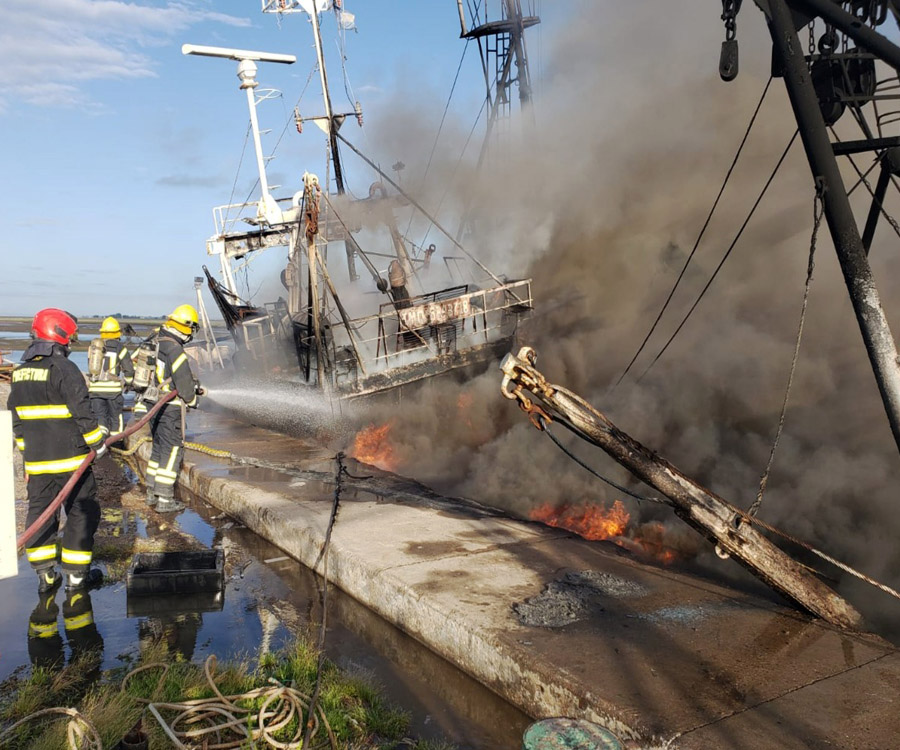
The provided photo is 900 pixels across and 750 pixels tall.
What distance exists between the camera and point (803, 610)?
4348mm

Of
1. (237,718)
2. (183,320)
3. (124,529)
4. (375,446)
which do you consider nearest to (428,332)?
(375,446)

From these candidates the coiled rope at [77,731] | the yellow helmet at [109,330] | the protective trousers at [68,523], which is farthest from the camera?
the yellow helmet at [109,330]

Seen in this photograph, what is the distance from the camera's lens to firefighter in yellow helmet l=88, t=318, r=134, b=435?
10391 millimetres

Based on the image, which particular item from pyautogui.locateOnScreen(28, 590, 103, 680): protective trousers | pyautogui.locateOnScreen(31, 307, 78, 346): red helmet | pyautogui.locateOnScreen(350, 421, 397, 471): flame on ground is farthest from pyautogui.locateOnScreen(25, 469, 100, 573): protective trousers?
pyautogui.locateOnScreen(350, 421, 397, 471): flame on ground

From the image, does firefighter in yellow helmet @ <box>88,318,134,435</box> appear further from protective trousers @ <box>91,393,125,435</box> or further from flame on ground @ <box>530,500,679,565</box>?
flame on ground @ <box>530,500,679,565</box>

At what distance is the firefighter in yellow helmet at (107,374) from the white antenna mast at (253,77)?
971 centimetres

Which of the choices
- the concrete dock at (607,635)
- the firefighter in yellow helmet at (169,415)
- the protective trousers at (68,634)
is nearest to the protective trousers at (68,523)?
the protective trousers at (68,634)

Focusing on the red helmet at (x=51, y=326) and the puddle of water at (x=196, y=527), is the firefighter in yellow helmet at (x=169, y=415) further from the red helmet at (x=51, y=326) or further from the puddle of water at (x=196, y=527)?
the red helmet at (x=51, y=326)

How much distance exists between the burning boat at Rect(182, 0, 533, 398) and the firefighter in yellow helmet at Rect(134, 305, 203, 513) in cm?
296

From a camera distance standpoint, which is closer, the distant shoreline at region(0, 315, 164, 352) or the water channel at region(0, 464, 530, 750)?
the water channel at region(0, 464, 530, 750)

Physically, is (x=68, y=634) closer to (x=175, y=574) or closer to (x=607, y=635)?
(x=175, y=574)

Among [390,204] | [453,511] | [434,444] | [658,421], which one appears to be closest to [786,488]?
[658,421]

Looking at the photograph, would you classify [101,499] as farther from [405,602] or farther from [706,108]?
[706,108]

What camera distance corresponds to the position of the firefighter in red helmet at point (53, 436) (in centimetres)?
523
